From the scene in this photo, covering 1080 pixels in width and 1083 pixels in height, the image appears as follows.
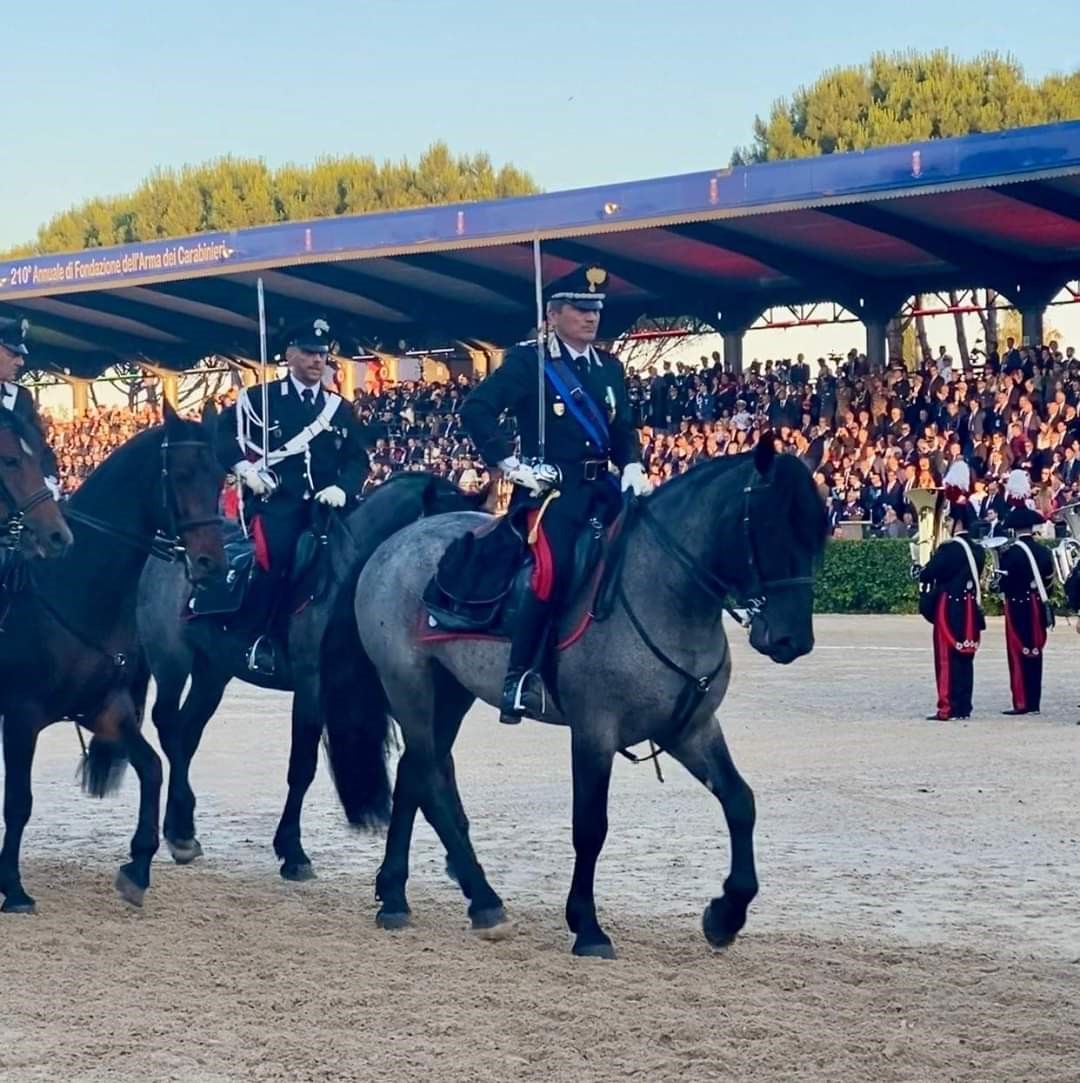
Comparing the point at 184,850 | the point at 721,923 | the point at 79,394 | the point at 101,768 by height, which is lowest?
the point at 184,850

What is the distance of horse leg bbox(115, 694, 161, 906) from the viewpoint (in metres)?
8.56

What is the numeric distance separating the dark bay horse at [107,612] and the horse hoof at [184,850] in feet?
2.79

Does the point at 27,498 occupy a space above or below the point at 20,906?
above

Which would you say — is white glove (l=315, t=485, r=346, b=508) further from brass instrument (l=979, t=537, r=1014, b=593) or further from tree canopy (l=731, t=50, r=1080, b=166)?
tree canopy (l=731, t=50, r=1080, b=166)

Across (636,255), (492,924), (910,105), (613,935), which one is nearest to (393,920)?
(492,924)

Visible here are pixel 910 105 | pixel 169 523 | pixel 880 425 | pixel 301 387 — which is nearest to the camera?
pixel 169 523

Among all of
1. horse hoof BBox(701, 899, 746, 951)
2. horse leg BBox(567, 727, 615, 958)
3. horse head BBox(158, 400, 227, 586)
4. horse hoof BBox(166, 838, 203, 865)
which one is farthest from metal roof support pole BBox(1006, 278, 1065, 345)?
horse hoof BBox(701, 899, 746, 951)

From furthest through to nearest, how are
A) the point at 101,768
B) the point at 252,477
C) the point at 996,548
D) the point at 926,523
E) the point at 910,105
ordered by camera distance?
the point at 910,105
the point at 926,523
the point at 996,548
the point at 101,768
the point at 252,477

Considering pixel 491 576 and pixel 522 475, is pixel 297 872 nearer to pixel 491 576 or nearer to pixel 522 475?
pixel 491 576

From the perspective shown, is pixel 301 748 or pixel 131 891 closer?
pixel 131 891

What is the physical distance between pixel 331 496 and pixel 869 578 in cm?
1769

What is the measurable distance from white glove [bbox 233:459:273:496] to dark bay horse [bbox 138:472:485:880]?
0.37 metres

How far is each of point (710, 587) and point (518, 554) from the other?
3.08 feet

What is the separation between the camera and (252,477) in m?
9.53
